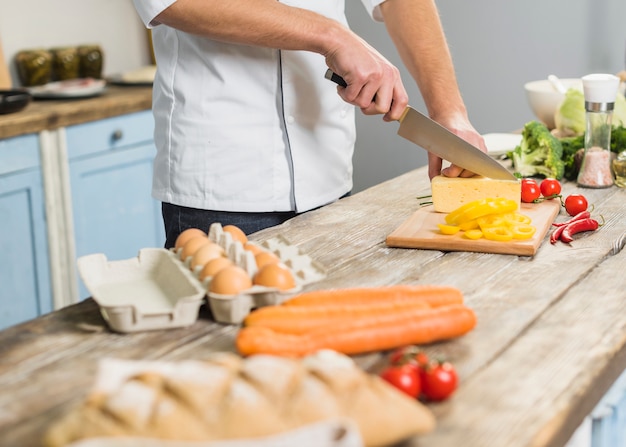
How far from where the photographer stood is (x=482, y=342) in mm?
1143

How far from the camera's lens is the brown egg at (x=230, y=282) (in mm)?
1182

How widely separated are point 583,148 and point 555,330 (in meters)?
1.15

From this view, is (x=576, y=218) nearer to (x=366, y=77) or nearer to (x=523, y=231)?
(x=523, y=231)

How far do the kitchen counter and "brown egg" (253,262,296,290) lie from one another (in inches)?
72.9

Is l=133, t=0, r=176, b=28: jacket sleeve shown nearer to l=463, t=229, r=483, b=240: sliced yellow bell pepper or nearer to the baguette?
l=463, t=229, r=483, b=240: sliced yellow bell pepper

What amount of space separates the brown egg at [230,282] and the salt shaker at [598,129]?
1.18 m

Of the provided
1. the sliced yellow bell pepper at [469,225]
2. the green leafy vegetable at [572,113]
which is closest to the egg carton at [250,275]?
the sliced yellow bell pepper at [469,225]

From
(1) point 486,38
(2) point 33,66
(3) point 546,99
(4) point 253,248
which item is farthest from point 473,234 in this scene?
(1) point 486,38

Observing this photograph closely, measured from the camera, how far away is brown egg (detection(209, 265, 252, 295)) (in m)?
1.18

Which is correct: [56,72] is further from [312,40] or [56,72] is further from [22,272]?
[312,40]

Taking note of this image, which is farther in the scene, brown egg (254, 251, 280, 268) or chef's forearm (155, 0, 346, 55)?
Answer: chef's forearm (155, 0, 346, 55)

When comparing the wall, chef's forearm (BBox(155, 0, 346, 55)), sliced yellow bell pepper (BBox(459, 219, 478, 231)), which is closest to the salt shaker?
sliced yellow bell pepper (BBox(459, 219, 478, 231))

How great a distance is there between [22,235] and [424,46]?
1633 mm

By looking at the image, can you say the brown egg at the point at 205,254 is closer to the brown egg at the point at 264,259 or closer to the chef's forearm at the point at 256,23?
the brown egg at the point at 264,259
